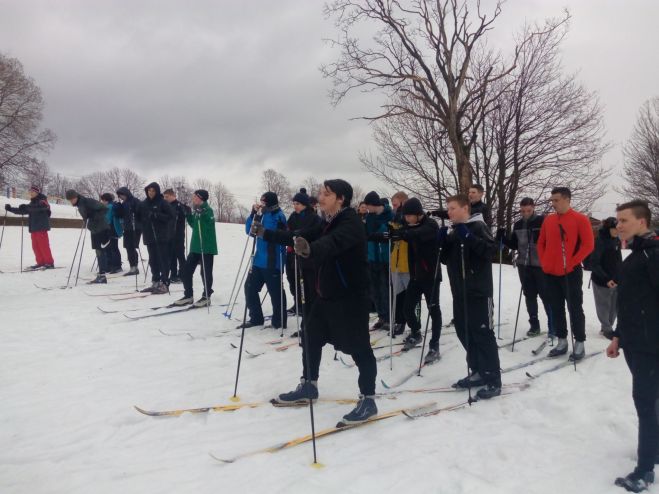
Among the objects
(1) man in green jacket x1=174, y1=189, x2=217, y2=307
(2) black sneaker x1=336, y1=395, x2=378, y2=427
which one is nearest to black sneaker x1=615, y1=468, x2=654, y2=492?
(2) black sneaker x1=336, y1=395, x2=378, y2=427

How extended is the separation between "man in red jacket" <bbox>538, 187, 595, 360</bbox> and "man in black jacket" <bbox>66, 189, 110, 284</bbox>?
1007cm

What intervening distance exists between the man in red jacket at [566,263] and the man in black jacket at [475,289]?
1.57 m

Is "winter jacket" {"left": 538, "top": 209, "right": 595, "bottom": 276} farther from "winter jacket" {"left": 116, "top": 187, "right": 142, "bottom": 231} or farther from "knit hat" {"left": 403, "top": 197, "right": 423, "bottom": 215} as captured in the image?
"winter jacket" {"left": 116, "top": 187, "right": 142, "bottom": 231}

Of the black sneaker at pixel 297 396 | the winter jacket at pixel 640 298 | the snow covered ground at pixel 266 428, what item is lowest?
the snow covered ground at pixel 266 428

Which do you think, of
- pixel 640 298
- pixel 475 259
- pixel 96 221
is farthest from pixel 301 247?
pixel 96 221

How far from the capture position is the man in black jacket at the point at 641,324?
2.74 meters

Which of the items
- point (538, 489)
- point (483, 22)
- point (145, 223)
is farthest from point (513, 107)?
point (538, 489)

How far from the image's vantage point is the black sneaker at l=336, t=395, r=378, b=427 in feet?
12.0

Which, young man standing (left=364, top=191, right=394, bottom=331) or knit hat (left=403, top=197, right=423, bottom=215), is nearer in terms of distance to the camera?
knit hat (left=403, top=197, right=423, bottom=215)

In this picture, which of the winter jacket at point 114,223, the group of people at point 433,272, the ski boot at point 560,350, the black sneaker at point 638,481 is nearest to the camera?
the black sneaker at point 638,481

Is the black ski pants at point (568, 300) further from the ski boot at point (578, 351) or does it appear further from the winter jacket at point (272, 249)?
the winter jacket at point (272, 249)

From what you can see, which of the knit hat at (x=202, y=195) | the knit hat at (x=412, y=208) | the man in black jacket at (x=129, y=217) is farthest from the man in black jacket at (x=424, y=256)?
the man in black jacket at (x=129, y=217)

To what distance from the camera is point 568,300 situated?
5324 millimetres

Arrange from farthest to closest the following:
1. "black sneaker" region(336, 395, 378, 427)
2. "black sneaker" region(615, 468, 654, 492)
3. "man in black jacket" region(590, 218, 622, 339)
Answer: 1. "man in black jacket" region(590, 218, 622, 339)
2. "black sneaker" region(336, 395, 378, 427)
3. "black sneaker" region(615, 468, 654, 492)
